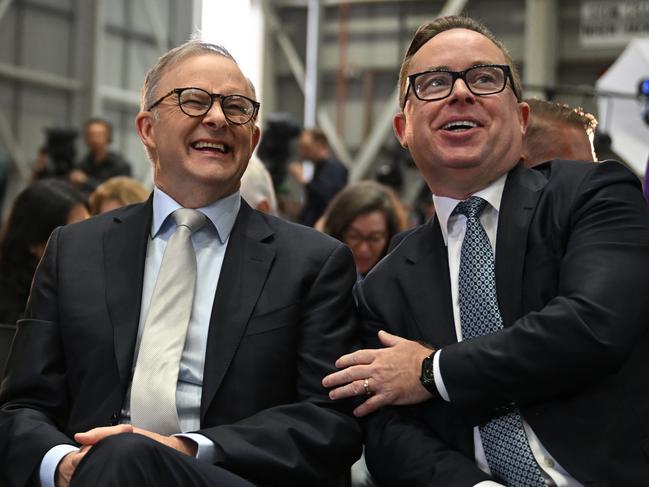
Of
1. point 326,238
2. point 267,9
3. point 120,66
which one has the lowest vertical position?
point 326,238

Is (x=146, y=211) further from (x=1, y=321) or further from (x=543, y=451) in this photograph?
(x=1, y=321)

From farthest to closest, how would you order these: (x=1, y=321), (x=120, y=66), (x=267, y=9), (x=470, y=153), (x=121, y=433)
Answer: (x=267, y=9), (x=120, y=66), (x=1, y=321), (x=470, y=153), (x=121, y=433)

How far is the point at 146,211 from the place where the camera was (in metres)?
2.26

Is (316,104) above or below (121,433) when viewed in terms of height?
above

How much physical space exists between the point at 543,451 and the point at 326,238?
2.12ft

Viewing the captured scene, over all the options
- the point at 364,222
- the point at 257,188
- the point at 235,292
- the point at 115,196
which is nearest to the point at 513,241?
the point at 235,292

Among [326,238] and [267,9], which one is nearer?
[326,238]

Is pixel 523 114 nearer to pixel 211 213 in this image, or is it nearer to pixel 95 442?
pixel 211 213

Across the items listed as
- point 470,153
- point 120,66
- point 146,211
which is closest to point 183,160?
point 146,211

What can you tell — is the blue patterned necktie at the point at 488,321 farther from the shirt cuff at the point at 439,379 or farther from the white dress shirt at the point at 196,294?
the white dress shirt at the point at 196,294

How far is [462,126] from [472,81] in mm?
102

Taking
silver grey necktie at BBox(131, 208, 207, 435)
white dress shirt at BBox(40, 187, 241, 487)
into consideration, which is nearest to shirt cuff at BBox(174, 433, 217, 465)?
white dress shirt at BBox(40, 187, 241, 487)

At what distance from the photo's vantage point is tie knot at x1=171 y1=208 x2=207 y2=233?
85.9 inches

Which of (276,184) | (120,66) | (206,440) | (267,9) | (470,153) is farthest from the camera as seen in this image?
(267,9)
